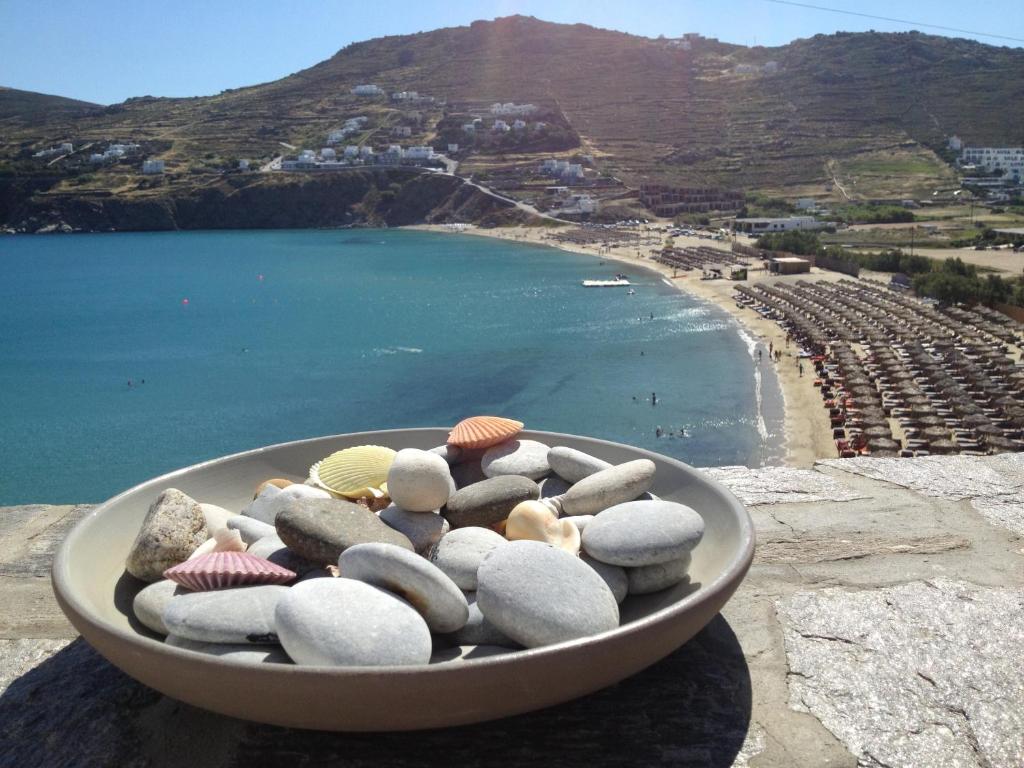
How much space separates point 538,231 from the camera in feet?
294

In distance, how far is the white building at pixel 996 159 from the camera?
323 feet

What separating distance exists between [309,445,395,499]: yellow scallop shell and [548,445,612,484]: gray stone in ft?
1.87

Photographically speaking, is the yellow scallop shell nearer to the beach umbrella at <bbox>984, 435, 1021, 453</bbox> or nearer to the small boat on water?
the beach umbrella at <bbox>984, 435, 1021, 453</bbox>

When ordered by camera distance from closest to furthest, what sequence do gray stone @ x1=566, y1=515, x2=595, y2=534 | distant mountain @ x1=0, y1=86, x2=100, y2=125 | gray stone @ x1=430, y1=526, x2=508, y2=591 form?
gray stone @ x1=430, y1=526, x2=508, y2=591 < gray stone @ x1=566, y1=515, x2=595, y2=534 < distant mountain @ x1=0, y1=86, x2=100, y2=125

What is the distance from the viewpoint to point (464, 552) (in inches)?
87.7

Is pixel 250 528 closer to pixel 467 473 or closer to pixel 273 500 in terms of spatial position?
pixel 273 500

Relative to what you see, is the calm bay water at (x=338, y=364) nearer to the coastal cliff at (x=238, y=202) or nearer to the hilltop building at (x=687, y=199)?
the hilltop building at (x=687, y=199)

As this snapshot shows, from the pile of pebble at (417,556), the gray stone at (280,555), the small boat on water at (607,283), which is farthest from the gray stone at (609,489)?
the small boat on water at (607,283)

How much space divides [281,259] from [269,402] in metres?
55.6

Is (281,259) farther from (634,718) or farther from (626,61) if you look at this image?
(626,61)

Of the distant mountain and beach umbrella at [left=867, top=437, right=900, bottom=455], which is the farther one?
the distant mountain

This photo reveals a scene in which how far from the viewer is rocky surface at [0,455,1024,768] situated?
71.2 inches

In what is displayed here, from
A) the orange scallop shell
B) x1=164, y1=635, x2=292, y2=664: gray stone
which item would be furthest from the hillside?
x1=164, y1=635, x2=292, y2=664: gray stone

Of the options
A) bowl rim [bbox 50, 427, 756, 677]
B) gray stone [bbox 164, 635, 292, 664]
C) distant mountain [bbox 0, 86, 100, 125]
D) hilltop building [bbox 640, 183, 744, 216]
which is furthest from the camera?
distant mountain [bbox 0, 86, 100, 125]
